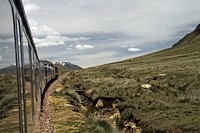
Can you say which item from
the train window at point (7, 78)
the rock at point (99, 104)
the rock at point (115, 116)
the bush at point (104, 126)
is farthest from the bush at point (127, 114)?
the train window at point (7, 78)

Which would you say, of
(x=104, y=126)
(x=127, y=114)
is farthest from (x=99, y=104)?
(x=104, y=126)

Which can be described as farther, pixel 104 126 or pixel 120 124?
pixel 120 124

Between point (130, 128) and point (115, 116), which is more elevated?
point (115, 116)

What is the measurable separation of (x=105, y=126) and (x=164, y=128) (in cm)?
348

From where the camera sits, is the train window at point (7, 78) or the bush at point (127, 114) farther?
the bush at point (127, 114)

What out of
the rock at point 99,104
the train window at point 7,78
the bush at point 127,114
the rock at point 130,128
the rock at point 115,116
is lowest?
the rock at point 130,128

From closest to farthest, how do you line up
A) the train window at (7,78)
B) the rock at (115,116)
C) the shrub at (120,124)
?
the train window at (7,78) → the shrub at (120,124) → the rock at (115,116)

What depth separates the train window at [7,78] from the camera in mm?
3193

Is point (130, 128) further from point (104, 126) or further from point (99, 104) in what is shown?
point (99, 104)

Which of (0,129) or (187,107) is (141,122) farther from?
(0,129)

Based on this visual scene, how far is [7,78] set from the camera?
361cm

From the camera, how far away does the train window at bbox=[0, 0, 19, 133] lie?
319cm

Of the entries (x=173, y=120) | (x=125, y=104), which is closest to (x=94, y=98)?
(x=125, y=104)

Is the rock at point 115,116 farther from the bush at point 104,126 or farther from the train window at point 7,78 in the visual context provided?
the train window at point 7,78
